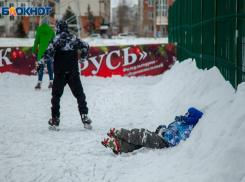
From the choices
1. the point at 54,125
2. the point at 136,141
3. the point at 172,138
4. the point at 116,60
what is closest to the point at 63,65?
the point at 54,125

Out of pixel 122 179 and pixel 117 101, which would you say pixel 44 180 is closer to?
pixel 122 179

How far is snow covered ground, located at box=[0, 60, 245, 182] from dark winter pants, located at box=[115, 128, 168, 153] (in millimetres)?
88

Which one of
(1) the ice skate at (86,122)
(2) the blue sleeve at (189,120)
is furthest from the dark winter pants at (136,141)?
(1) the ice skate at (86,122)

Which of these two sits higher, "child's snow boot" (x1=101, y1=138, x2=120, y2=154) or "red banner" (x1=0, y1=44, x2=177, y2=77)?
"red banner" (x1=0, y1=44, x2=177, y2=77)

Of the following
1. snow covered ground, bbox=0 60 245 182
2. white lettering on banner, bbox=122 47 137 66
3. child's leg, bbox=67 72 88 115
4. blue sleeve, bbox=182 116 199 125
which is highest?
white lettering on banner, bbox=122 47 137 66

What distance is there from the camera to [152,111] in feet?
27.6

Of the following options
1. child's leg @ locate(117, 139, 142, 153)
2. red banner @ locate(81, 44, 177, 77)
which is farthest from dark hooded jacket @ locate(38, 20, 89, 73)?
red banner @ locate(81, 44, 177, 77)

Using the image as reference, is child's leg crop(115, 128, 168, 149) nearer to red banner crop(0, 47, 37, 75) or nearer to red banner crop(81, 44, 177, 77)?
red banner crop(81, 44, 177, 77)

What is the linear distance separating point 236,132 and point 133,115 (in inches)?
160

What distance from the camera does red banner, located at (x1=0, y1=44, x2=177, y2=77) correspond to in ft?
46.9

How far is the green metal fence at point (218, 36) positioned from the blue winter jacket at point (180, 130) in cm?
85

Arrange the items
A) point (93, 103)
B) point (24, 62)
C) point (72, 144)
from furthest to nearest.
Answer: point (24, 62) < point (93, 103) < point (72, 144)

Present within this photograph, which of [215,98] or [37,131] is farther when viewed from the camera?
[37,131]

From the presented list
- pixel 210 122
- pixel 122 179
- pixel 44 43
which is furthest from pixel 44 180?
pixel 44 43
